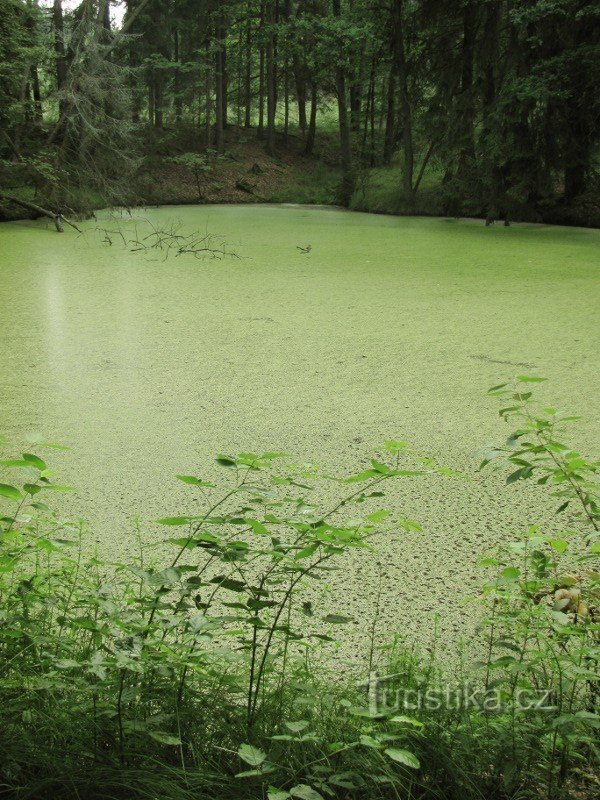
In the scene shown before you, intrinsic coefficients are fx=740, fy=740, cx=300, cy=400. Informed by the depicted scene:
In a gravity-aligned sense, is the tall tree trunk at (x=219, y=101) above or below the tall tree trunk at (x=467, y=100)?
above

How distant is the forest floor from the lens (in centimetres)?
725

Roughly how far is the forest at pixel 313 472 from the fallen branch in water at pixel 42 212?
6 centimetres

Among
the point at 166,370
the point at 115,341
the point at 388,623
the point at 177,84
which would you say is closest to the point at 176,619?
the point at 388,623

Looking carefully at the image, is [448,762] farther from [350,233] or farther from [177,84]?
[177,84]

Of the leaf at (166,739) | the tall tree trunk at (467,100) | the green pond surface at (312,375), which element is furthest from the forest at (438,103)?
the leaf at (166,739)

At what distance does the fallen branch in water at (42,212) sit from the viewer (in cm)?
613

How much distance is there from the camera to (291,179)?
1292cm

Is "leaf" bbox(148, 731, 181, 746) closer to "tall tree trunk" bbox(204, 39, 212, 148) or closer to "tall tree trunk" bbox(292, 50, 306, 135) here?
"tall tree trunk" bbox(204, 39, 212, 148)

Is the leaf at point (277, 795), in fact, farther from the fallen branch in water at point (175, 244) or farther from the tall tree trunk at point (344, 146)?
the tall tree trunk at point (344, 146)

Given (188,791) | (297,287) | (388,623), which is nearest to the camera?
(188,791)

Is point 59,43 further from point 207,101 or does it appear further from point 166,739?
point 166,739

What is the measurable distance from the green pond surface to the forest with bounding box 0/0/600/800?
0.01 m

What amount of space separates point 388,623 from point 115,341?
1867 mm

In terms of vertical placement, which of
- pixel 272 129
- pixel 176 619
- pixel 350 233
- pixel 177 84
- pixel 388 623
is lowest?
pixel 388 623
